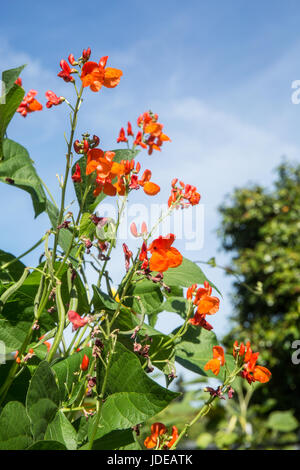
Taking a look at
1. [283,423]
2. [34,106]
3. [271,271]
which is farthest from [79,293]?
[271,271]

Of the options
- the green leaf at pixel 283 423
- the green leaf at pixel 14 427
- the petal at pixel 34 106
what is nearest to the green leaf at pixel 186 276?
the green leaf at pixel 14 427

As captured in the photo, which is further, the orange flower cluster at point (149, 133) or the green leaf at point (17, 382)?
the orange flower cluster at point (149, 133)

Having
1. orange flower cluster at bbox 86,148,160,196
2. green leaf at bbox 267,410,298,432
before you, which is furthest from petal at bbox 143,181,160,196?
green leaf at bbox 267,410,298,432

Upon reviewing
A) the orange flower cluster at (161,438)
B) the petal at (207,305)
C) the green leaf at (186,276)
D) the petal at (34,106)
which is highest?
the petal at (34,106)

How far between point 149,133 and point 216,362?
0.51 meters

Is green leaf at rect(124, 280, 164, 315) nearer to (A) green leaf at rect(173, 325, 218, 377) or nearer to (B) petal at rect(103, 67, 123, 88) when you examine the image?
(A) green leaf at rect(173, 325, 218, 377)

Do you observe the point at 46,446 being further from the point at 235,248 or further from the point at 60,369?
the point at 235,248

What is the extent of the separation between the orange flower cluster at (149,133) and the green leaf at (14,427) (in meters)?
0.63

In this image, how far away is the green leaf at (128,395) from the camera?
58cm

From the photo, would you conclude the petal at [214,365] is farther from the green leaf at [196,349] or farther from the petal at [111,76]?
the petal at [111,76]

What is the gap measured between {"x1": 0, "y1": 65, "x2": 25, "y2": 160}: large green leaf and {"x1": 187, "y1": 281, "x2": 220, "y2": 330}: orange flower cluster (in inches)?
16.2

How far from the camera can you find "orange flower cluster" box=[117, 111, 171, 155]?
1013 millimetres

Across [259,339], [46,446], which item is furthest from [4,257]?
[259,339]

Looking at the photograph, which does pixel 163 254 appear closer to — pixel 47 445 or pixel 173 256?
pixel 173 256
